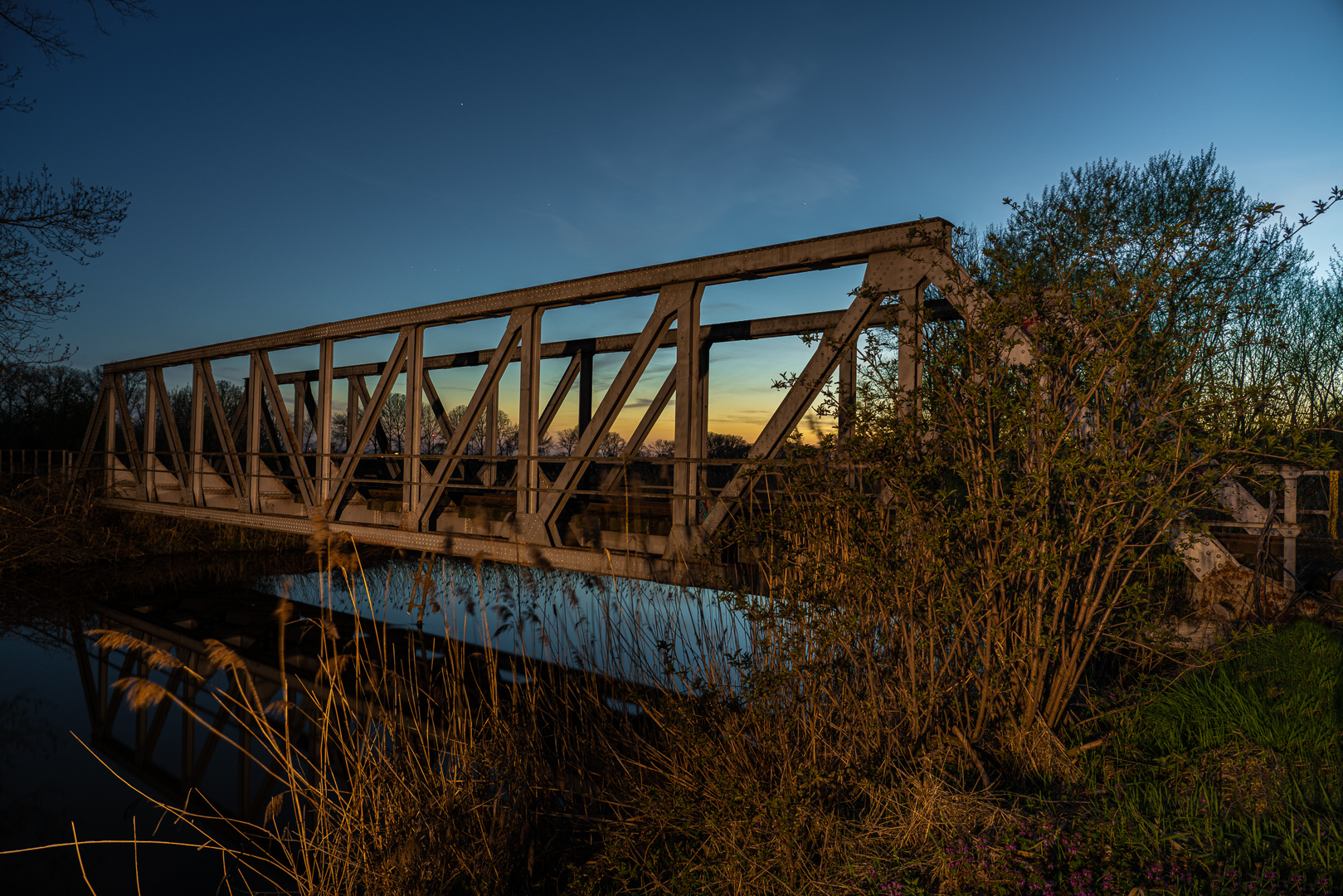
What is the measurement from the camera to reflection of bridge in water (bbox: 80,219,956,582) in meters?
Result: 4.96

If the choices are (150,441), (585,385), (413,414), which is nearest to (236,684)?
(413,414)

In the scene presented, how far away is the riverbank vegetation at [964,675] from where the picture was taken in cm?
288

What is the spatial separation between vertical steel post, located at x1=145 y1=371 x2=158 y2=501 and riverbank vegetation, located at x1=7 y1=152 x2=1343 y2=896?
11.5 meters

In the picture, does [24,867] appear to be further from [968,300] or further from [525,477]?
[968,300]

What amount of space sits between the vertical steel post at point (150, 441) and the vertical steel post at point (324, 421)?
219 inches

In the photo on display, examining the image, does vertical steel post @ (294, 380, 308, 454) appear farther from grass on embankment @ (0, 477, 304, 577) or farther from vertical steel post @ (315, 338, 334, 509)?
grass on embankment @ (0, 477, 304, 577)

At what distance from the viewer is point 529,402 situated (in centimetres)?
676

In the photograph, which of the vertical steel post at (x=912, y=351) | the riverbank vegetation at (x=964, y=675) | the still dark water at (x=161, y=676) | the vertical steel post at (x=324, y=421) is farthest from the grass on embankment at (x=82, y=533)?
the vertical steel post at (x=912, y=351)

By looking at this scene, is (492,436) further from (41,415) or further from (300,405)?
(41,415)

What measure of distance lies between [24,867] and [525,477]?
4266 mm

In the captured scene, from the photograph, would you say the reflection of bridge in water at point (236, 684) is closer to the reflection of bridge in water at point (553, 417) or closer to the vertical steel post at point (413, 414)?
the reflection of bridge in water at point (553, 417)

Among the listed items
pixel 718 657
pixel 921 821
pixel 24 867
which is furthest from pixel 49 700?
pixel 921 821

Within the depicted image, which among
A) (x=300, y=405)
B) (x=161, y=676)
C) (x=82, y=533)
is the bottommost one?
(x=161, y=676)

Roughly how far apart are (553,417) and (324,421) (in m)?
2.90
